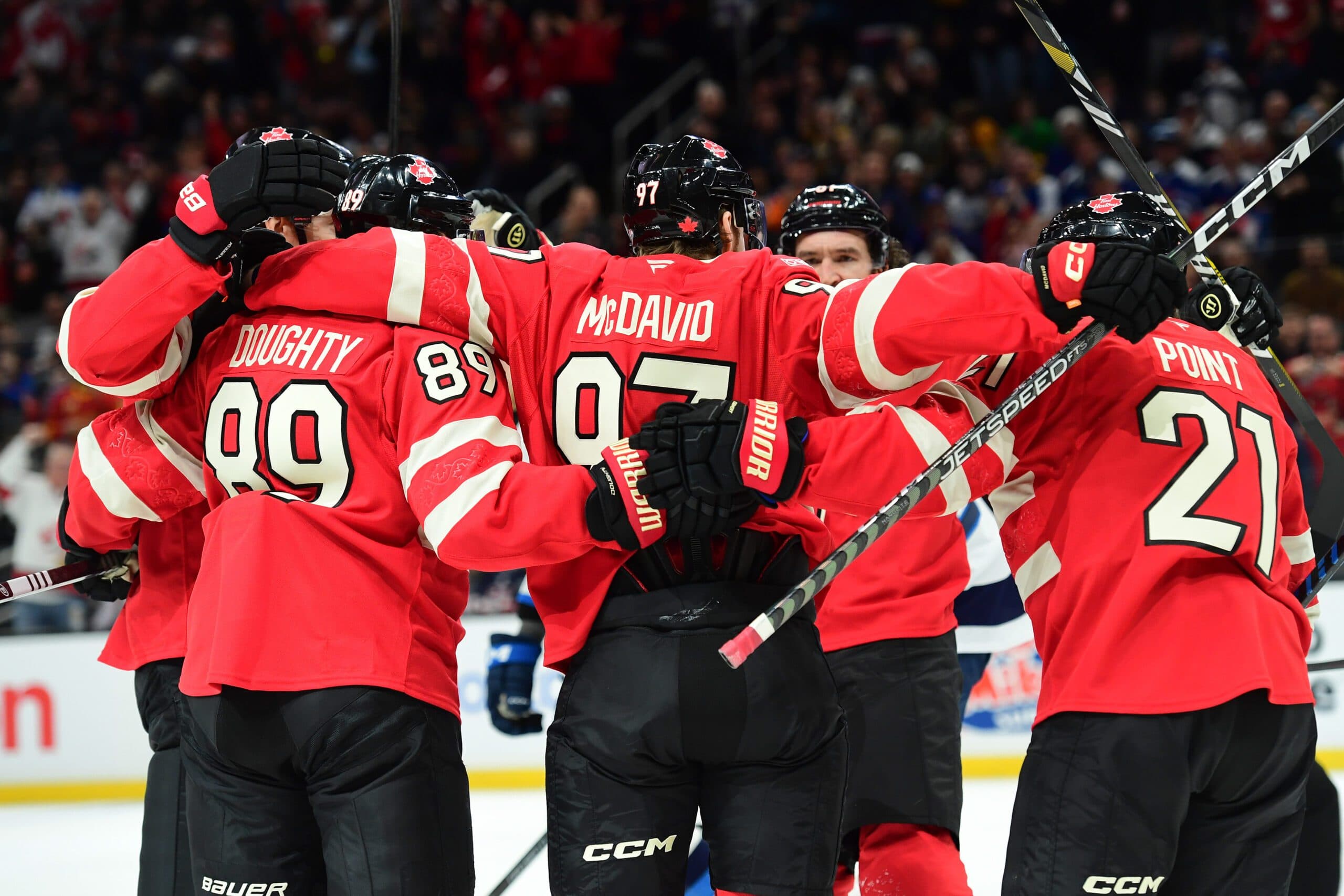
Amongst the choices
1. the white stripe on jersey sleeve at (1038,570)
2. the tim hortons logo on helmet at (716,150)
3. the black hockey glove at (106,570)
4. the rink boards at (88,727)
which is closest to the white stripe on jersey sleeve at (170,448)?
the black hockey glove at (106,570)

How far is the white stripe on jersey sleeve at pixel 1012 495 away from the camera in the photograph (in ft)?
8.56

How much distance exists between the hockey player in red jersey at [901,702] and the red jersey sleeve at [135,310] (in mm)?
1516

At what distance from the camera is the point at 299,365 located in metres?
2.47

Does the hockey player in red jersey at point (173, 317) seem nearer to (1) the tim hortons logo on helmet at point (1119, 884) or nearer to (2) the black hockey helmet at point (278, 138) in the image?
(2) the black hockey helmet at point (278, 138)

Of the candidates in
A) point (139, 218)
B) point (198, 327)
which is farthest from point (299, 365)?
point (139, 218)

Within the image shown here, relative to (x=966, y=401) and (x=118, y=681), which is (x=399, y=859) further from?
(x=118, y=681)

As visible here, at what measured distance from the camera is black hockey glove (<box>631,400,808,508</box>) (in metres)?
2.23

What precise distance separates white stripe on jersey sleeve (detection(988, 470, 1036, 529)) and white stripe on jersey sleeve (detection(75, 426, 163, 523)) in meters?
1.60

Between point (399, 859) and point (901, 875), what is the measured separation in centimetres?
129

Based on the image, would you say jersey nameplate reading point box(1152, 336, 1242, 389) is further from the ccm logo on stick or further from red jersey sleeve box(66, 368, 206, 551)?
red jersey sleeve box(66, 368, 206, 551)

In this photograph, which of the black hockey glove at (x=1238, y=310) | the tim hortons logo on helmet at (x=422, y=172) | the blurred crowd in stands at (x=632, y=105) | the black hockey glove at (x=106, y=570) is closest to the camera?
the black hockey glove at (x=1238, y=310)

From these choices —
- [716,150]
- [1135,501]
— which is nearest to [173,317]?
[716,150]

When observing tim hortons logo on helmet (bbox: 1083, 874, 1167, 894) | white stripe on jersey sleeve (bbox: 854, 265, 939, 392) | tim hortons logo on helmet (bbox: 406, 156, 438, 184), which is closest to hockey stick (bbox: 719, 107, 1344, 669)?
white stripe on jersey sleeve (bbox: 854, 265, 939, 392)

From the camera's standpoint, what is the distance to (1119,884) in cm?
232
